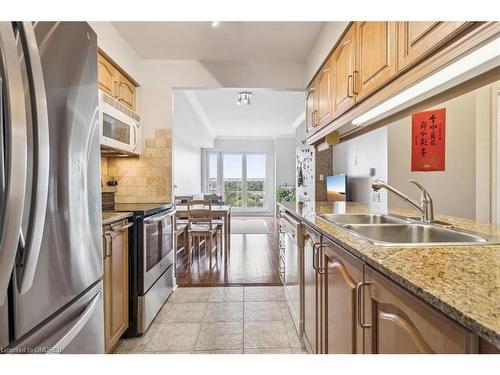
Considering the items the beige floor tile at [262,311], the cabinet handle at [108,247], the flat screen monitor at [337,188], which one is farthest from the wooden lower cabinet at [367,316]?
the flat screen monitor at [337,188]

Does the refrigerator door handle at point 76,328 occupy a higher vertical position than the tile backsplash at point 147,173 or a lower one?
lower

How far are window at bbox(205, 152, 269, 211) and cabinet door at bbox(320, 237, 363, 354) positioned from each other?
27.4ft

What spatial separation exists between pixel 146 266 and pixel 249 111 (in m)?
4.62

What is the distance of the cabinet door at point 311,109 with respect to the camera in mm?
2635

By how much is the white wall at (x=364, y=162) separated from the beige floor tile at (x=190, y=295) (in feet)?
6.73

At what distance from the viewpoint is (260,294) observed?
2.72m

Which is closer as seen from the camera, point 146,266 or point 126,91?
point 146,266

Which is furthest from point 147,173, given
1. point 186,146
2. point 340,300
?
point 186,146

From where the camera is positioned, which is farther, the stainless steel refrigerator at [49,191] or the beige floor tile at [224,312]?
the beige floor tile at [224,312]

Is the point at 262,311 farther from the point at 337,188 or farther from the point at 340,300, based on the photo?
the point at 337,188

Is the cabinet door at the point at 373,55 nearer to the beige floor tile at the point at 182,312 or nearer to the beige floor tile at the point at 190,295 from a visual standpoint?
the beige floor tile at the point at 182,312

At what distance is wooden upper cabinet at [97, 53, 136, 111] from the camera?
85.7 inches
